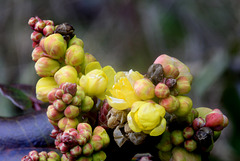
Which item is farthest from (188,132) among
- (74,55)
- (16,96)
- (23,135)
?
(16,96)

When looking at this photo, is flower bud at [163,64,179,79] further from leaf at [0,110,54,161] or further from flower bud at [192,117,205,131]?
leaf at [0,110,54,161]

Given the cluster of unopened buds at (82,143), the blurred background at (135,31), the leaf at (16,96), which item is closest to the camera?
the cluster of unopened buds at (82,143)

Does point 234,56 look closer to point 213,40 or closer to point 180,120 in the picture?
point 213,40

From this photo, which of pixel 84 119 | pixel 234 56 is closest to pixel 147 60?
pixel 234 56

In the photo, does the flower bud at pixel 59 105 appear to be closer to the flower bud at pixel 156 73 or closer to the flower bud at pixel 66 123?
the flower bud at pixel 66 123

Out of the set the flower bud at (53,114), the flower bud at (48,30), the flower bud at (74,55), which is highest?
the flower bud at (48,30)

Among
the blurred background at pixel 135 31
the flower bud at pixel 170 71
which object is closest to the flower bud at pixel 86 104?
the flower bud at pixel 170 71

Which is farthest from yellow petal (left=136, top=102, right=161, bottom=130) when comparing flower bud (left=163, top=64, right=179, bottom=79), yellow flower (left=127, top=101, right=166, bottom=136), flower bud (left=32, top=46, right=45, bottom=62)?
flower bud (left=32, top=46, right=45, bottom=62)
